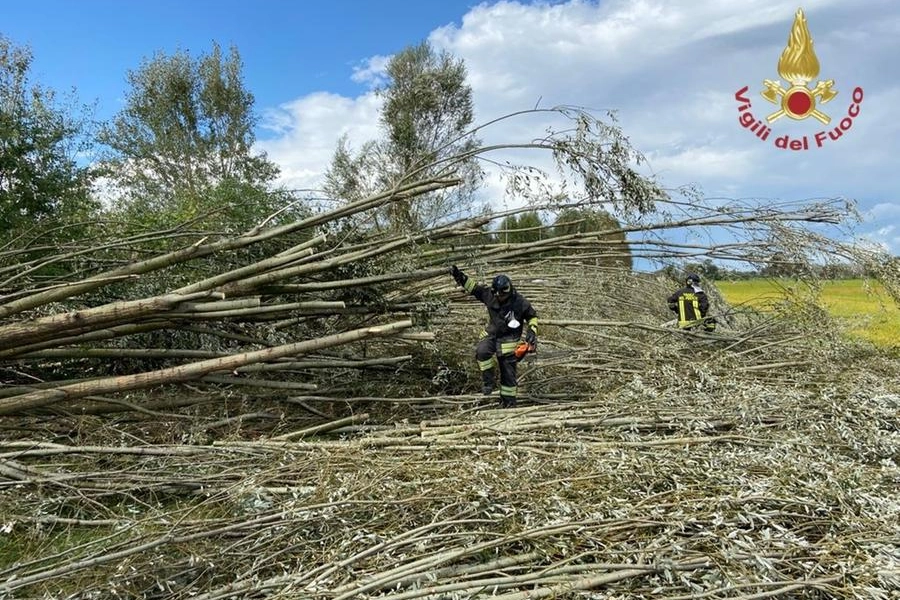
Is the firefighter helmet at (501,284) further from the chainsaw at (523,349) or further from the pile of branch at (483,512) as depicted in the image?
the pile of branch at (483,512)

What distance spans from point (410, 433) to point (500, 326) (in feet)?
5.30

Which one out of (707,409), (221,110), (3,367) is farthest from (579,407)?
(221,110)

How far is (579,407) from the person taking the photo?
474 centimetres

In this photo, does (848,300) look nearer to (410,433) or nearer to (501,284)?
(501,284)

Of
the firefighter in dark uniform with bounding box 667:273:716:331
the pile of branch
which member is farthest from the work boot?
the firefighter in dark uniform with bounding box 667:273:716:331

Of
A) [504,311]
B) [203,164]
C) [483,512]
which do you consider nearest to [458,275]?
[504,311]

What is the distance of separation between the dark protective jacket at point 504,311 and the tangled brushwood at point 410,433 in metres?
0.36

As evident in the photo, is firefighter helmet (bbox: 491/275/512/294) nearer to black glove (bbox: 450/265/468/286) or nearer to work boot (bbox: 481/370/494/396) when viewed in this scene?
black glove (bbox: 450/265/468/286)

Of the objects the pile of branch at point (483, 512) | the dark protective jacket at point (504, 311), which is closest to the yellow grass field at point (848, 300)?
the pile of branch at point (483, 512)

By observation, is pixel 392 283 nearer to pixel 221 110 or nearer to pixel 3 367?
pixel 3 367

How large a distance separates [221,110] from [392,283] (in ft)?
66.3

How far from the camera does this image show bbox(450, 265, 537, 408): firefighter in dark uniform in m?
5.35

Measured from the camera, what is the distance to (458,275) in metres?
5.54

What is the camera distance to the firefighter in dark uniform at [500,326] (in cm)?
535
